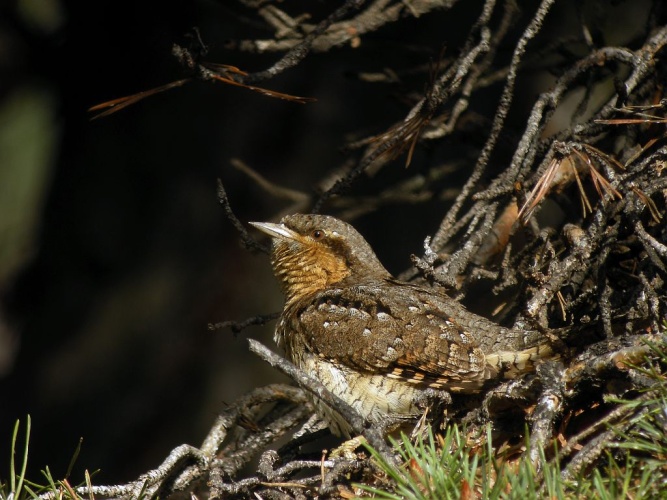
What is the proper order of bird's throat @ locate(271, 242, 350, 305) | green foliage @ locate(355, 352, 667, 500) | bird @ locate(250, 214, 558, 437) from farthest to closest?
bird's throat @ locate(271, 242, 350, 305) < bird @ locate(250, 214, 558, 437) < green foliage @ locate(355, 352, 667, 500)

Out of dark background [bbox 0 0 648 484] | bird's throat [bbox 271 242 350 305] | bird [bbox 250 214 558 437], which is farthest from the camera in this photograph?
dark background [bbox 0 0 648 484]

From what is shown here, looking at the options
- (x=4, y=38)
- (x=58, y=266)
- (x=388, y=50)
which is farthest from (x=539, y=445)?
(x=4, y=38)

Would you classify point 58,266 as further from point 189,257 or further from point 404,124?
point 404,124

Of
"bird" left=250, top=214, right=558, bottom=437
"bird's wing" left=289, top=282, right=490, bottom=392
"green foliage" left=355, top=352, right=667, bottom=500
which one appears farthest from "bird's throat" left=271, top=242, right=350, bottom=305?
"green foliage" left=355, top=352, right=667, bottom=500

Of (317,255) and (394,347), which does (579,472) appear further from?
(317,255)

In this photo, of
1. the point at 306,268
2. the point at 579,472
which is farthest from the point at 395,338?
the point at 579,472

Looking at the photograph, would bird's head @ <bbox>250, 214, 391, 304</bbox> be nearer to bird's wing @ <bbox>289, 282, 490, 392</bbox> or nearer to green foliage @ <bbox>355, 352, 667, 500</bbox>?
bird's wing @ <bbox>289, 282, 490, 392</bbox>
